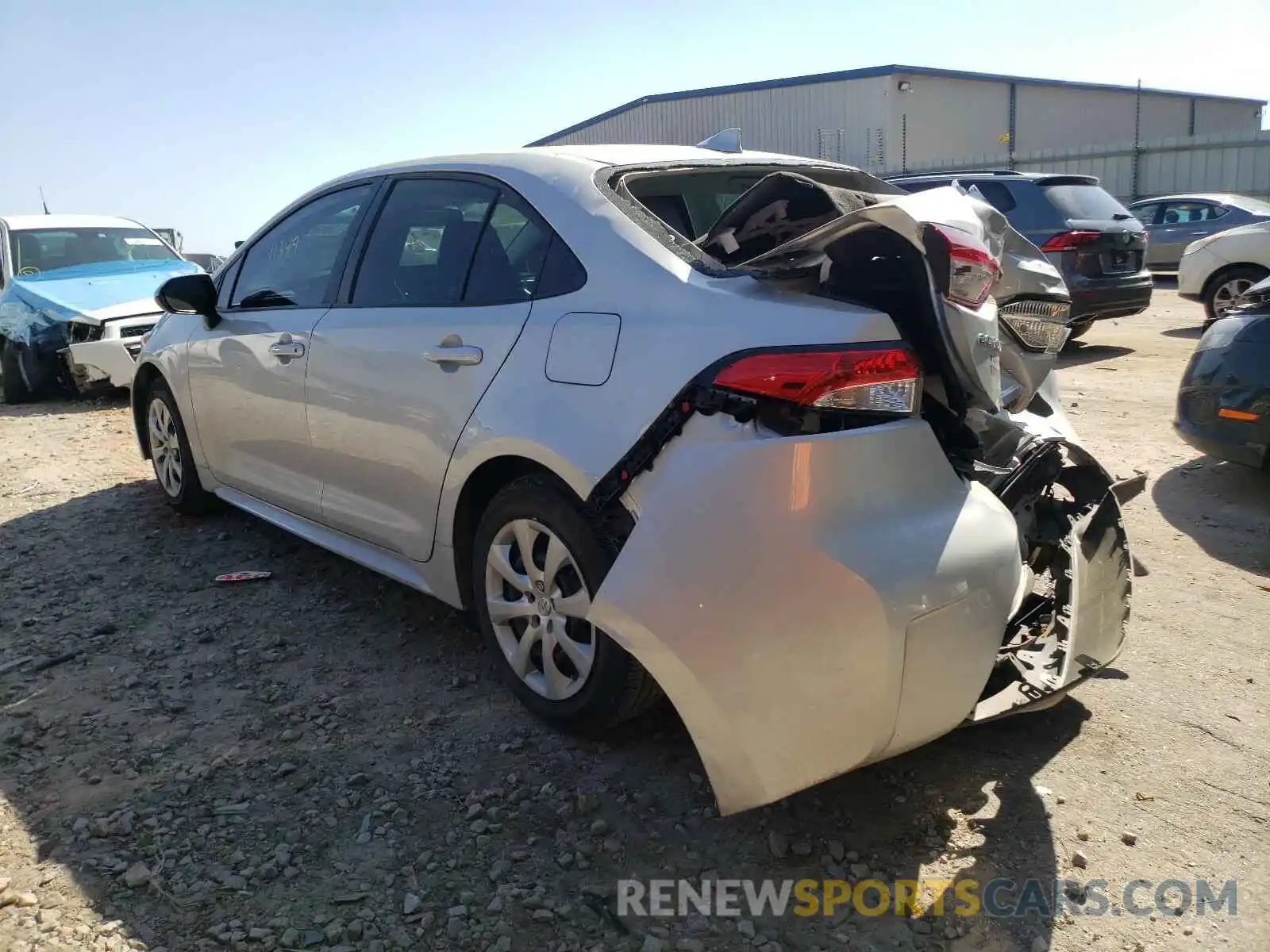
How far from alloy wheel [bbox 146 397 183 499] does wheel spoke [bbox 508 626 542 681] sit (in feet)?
9.74

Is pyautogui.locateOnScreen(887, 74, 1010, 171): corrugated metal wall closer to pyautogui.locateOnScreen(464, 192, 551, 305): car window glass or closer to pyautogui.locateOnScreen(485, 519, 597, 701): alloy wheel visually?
pyautogui.locateOnScreen(464, 192, 551, 305): car window glass

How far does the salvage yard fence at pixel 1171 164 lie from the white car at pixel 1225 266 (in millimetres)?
12491

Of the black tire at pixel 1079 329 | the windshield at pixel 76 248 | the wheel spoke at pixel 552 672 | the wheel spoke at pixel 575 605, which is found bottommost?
the black tire at pixel 1079 329

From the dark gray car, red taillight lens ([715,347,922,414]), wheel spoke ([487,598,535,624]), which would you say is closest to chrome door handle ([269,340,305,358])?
Answer: wheel spoke ([487,598,535,624])

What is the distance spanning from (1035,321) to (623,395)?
1272 millimetres

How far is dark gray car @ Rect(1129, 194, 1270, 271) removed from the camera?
52.4 feet

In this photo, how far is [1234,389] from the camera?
4992 millimetres

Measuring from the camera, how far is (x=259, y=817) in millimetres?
2738

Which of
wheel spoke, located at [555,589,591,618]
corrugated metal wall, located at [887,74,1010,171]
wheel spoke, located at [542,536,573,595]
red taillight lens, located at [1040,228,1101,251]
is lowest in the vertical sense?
wheel spoke, located at [555,589,591,618]

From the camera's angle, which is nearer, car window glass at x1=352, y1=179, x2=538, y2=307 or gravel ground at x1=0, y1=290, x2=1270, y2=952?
gravel ground at x1=0, y1=290, x2=1270, y2=952

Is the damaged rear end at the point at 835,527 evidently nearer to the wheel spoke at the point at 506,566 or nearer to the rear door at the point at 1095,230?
the wheel spoke at the point at 506,566

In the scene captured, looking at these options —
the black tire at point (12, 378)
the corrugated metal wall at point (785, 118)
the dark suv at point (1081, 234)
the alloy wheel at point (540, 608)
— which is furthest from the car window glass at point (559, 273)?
the corrugated metal wall at point (785, 118)

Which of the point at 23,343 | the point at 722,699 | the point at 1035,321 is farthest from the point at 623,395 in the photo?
the point at 23,343

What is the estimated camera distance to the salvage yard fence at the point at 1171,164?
76.9ft
